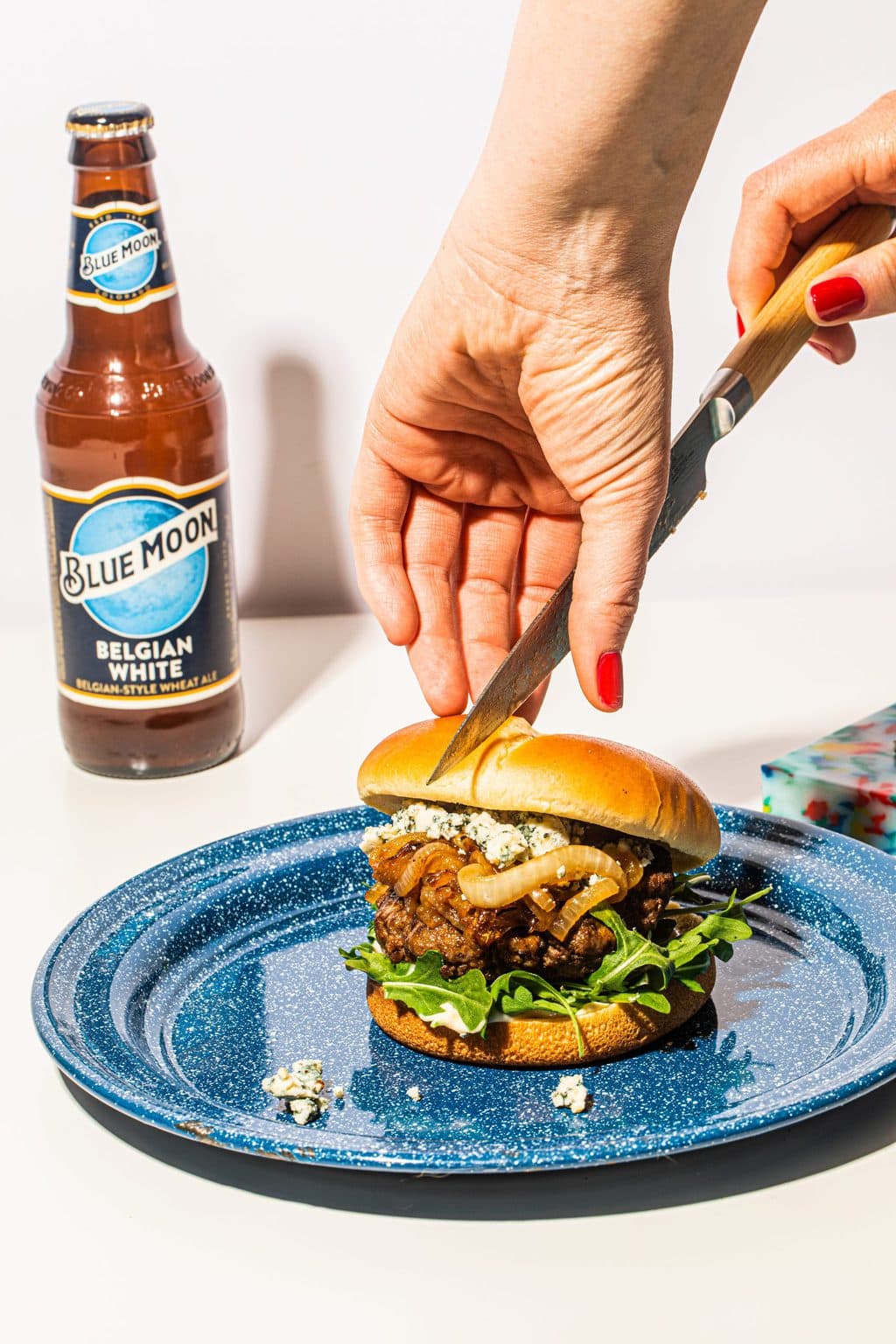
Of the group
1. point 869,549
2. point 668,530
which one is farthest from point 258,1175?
point 869,549

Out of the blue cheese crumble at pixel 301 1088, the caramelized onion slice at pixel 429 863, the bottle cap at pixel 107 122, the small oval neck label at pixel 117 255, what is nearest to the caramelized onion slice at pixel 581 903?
the caramelized onion slice at pixel 429 863

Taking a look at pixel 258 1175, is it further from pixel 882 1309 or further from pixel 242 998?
pixel 882 1309

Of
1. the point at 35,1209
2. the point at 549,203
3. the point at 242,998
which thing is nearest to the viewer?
the point at 35,1209

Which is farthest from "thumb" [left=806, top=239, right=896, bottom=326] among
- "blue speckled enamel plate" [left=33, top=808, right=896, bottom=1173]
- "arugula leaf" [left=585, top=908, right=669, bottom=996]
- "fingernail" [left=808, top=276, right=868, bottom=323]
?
"arugula leaf" [left=585, top=908, right=669, bottom=996]

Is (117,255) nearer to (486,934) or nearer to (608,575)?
(608,575)

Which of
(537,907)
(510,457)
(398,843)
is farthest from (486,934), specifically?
(510,457)

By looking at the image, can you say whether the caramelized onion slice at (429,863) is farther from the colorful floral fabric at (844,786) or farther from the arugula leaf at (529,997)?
the colorful floral fabric at (844,786)
